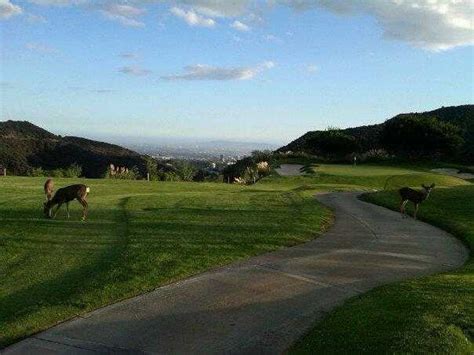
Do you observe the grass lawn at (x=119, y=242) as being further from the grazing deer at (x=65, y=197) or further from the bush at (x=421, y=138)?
the bush at (x=421, y=138)

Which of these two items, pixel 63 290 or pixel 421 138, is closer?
pixel 63 290

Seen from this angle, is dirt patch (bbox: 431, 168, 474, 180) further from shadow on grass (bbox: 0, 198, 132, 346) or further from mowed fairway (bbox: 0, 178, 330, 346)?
shadow on grass (bbox: 0, 198, 132, 346)

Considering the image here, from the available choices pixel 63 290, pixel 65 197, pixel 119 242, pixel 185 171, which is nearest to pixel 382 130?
pixel 185 171

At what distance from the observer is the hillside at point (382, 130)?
6850cm

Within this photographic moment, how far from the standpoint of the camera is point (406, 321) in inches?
305

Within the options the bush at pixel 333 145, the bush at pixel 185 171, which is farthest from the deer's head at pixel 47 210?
the bush at pixel 333 145

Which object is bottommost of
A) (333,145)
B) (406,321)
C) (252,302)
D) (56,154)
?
A: (252,302)

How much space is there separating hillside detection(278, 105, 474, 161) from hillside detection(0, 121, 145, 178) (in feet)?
71.2

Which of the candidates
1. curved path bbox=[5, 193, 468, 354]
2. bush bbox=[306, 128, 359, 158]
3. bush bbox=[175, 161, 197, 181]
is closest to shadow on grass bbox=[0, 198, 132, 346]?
curved path bbox=[5, 193, 468, 354]

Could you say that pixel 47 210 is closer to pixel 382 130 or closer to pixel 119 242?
pixel 119 242

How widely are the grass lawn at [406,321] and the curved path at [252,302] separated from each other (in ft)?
1.49

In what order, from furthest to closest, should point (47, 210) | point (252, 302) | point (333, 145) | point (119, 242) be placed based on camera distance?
point (333, 145)
point (47, 210)
point (119, 242)
point (252, 302)

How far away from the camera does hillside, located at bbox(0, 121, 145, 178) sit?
215ft

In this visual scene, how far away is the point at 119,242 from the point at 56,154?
65.0m
